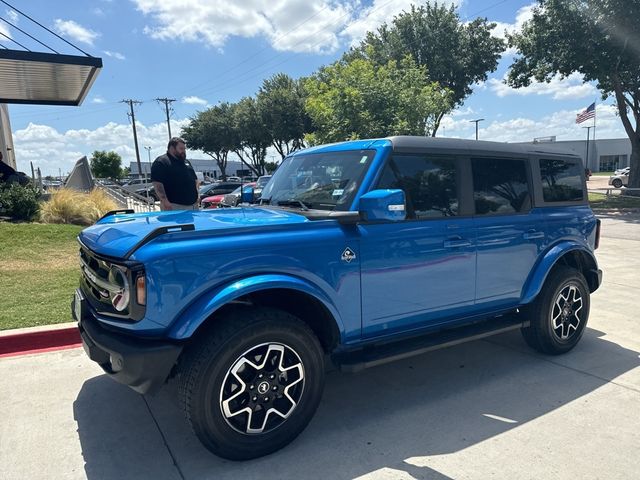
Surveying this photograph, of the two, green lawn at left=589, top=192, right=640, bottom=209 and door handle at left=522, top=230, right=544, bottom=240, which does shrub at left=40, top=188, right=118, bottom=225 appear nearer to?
door handle at left=522, top=230, right=544, bottom=240

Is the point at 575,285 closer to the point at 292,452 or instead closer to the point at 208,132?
the point at 292,452

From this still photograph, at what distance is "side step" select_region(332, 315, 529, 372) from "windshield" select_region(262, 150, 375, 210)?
104 cm

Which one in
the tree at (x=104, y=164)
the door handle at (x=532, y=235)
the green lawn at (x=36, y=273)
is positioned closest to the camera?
the door handle at (x=532, y=235)

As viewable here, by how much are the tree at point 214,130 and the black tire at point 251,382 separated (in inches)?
1753

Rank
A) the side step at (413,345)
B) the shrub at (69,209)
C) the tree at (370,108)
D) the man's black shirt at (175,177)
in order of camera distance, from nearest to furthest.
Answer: the side step at (413,345) → the man's black shirt at (175,177) → the shrub at (69,209) → the tree at (370,108)

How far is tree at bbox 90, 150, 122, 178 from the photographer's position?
78438 mm

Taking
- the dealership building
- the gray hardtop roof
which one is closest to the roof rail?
the gray hardtop roof

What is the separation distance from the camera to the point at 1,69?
11273mm

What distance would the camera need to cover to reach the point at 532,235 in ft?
13.8

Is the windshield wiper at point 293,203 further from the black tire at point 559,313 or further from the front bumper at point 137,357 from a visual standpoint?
the black tire at point 559,313

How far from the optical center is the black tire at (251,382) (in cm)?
270

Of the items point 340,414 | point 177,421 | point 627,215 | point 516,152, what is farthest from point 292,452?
point 627,215

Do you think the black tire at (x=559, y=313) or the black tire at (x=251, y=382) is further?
the black tire at (x=559, y=313)

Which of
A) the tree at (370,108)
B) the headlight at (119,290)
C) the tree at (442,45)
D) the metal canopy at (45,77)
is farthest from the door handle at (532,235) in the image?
the tree at (442,45)
